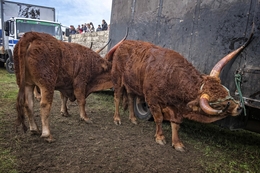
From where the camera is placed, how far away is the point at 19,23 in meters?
11.8

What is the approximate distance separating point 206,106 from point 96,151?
71.2 inches

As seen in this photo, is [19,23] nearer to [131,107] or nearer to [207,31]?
[131,107]

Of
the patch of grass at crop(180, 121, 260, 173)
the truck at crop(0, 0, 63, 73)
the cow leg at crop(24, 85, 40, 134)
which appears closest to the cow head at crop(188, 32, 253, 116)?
the patch of grass at crop(180, 121, 260, 173)

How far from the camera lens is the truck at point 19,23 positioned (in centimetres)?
1188

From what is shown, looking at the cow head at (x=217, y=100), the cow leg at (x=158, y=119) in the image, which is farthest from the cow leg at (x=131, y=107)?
the cow head at (x=217, y=100)

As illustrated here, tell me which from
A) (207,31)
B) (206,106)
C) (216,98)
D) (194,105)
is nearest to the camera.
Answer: (206,106)

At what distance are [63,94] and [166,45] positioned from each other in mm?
2516

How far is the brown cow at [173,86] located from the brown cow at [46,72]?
966 millimetres

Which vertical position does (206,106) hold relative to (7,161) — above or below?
above

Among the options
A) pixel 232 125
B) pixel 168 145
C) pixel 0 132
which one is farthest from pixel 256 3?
pixel 0 132

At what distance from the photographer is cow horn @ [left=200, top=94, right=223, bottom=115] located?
3.22 metres

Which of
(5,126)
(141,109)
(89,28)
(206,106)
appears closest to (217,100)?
(206,106)

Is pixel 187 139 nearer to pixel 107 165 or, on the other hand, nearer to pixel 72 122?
pixel 107 165

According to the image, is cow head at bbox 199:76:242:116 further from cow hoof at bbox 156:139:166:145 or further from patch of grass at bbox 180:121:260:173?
cow hoof at bbox 156:139:166:145
